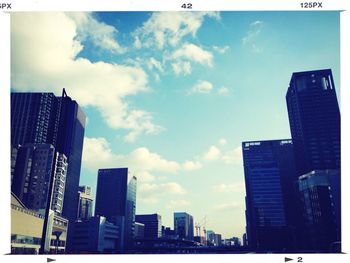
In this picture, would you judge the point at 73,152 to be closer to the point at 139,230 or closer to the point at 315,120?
the point at 139,230

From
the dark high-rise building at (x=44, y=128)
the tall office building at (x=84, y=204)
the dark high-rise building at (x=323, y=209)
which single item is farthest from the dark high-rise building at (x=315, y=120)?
the tall office building at (x=84, y=204)

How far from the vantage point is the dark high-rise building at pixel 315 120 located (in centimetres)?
12669

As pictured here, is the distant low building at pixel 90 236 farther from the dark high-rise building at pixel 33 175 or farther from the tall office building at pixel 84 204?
the tall office building at pixel 84 204

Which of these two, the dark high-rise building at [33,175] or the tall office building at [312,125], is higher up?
the tall office building at [312,125]

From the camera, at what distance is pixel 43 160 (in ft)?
326

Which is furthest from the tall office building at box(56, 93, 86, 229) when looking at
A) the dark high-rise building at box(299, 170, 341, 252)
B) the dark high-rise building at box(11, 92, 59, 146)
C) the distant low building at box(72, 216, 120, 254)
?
the dark high-rise building at box(299, 170, 341, 252)

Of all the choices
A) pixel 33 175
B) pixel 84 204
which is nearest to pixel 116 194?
pixel 84 204

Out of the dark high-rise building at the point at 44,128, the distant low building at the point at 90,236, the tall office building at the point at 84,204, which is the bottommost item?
the distant low building at the point at 90,236

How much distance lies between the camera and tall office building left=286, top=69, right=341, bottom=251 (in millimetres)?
125812

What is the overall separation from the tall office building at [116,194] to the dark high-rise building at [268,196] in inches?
2759

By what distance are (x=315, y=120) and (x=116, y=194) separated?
11938 centimetres
